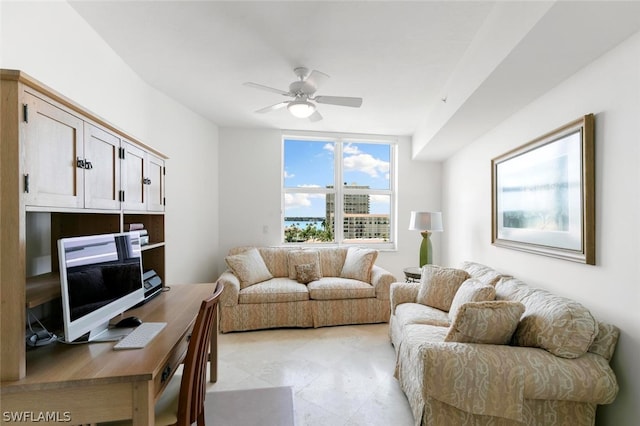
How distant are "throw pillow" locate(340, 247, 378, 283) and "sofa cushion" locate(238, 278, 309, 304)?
2.32 ft

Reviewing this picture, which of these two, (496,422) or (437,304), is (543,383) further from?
(437,304)

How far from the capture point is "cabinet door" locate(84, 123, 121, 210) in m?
1.31

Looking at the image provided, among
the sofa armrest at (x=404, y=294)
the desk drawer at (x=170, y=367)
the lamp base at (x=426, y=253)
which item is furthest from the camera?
the lamp base at (x=426, y=253)

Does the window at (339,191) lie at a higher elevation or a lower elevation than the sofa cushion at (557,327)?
higher

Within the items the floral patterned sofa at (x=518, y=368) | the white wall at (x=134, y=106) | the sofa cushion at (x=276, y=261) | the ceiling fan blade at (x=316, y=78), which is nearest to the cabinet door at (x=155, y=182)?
the white wall at (x=134, y=106)

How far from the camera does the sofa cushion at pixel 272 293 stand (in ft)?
10.2

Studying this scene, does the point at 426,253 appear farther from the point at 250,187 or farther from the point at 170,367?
the point at 170,367

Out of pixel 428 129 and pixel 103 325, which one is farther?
pixel 428 129

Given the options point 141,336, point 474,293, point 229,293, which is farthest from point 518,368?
point 229,293

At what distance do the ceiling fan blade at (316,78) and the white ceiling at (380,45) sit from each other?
157 millimetres

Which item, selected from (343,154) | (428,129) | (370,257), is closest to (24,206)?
(370,257)

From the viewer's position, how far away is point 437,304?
2486 mm

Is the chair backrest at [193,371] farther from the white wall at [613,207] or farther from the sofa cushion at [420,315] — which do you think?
the white wall at [613,207]

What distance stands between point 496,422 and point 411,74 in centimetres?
265
